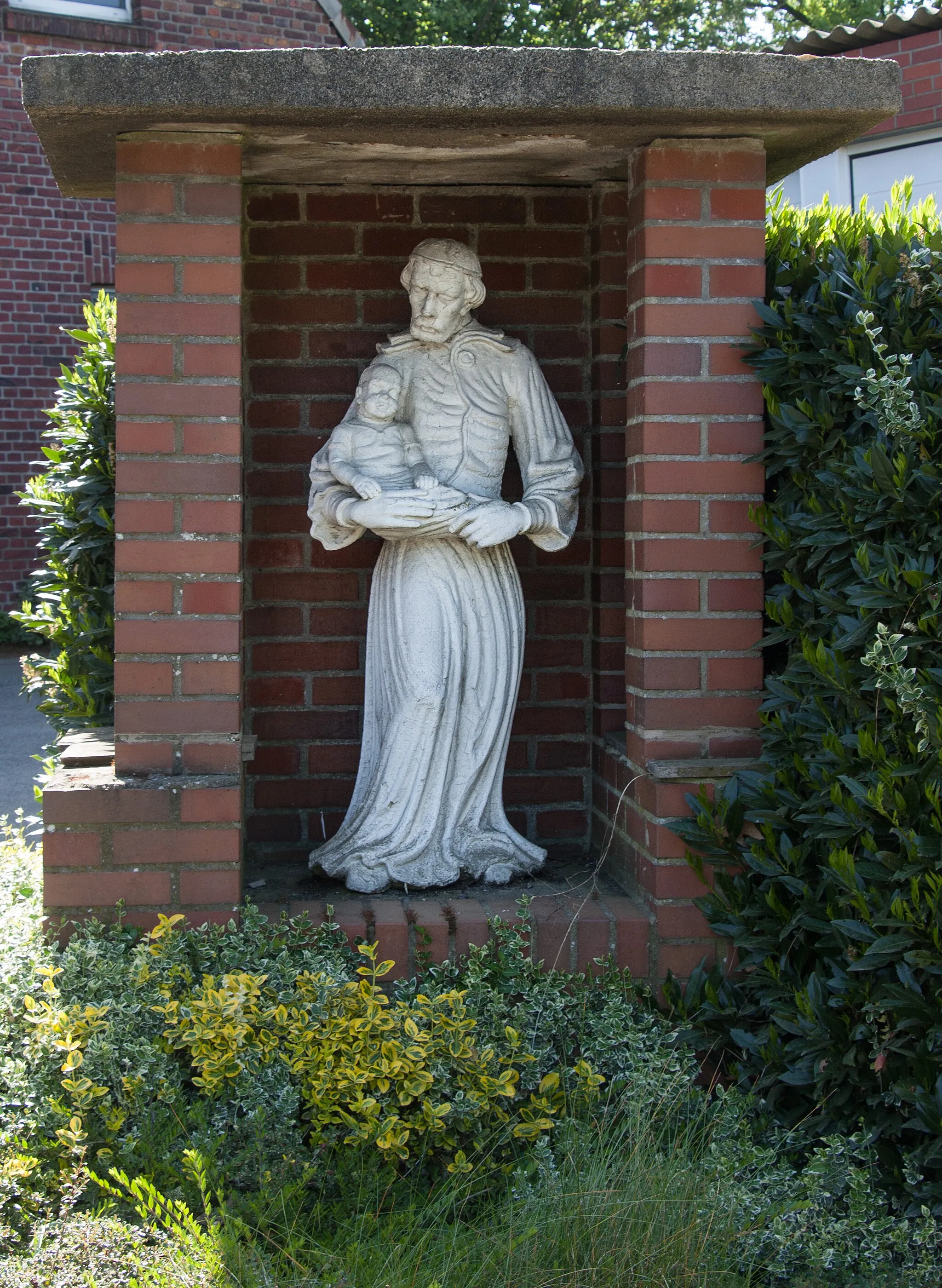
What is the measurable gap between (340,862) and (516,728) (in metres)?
0.74

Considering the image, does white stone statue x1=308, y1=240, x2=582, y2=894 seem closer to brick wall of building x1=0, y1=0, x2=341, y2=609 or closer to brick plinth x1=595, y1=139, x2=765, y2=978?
brick plinth x1=595, y1=139, x2=765, y2=978

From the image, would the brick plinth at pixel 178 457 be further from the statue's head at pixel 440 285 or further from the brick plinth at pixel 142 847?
the statue's head at pixel 440 285

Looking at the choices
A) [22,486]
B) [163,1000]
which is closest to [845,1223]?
[163,1000]

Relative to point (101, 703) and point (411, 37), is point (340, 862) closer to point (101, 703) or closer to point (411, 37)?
point (101, 703)

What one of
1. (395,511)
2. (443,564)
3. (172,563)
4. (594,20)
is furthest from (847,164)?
(594,20)

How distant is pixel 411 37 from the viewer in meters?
17.2

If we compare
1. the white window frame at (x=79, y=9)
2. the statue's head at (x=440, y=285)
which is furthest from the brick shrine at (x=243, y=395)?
the white window frame at (x=79, y=9)

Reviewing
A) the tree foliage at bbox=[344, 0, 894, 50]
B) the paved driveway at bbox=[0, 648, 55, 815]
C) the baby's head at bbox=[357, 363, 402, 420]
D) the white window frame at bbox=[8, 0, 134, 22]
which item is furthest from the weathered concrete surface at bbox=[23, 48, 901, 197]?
the tree foliage at bbox=[344, 0, 894, 50]

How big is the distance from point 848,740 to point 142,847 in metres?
1.66

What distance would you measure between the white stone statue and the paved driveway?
2782mm

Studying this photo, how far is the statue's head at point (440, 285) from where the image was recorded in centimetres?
336

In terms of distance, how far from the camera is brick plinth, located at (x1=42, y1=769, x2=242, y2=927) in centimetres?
302

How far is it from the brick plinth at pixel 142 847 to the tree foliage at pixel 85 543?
123 centimetres

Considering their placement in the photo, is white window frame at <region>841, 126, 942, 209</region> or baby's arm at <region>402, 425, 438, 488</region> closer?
baby's arm at <region>402, 425, 438, 488</region>
